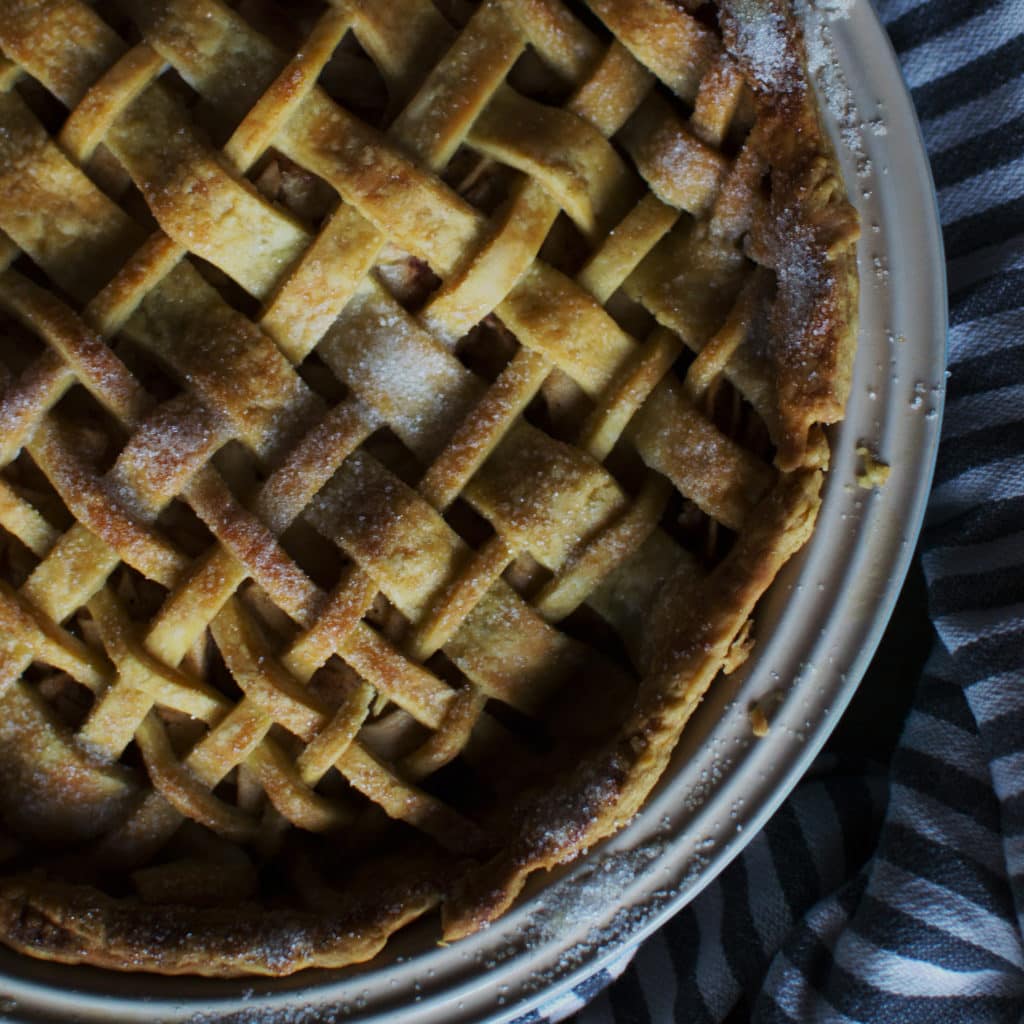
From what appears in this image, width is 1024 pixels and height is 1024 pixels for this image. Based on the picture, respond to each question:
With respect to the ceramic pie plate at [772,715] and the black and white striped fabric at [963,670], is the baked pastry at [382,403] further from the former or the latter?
the black and white striped fabric at [963,670]

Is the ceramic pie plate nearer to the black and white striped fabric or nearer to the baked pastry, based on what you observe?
the baked pastry

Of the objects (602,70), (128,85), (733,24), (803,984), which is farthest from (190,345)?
(803,984)

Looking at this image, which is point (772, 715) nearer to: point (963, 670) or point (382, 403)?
point (963, 670)

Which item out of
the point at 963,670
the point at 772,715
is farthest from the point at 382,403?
the point at 963,670

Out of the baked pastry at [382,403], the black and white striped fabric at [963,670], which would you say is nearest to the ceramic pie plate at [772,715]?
the baked pastry at [382,403]

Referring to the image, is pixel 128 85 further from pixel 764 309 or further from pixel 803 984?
pixel 803 984

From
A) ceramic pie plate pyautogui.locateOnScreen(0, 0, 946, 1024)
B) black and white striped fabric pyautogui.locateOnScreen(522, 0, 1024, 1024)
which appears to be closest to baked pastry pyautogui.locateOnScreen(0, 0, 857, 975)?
ceramic pie plate pyautogui.locateOnScreen(0, 0, 946, 1024)

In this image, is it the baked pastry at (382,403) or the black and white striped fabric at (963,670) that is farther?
the black and white striped fabric at (963,670)
